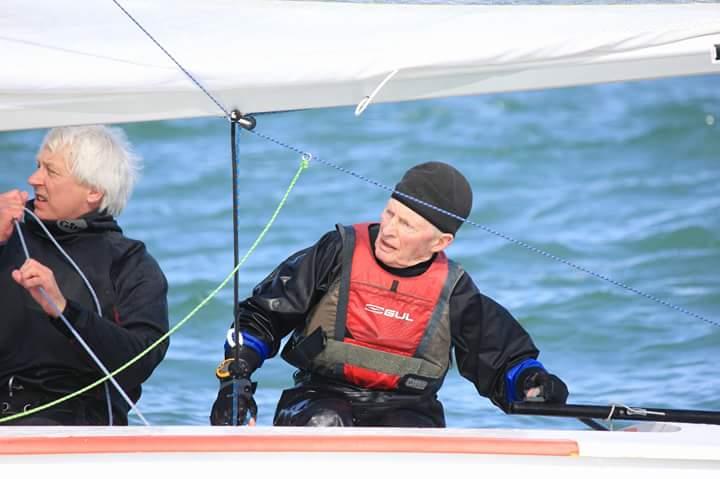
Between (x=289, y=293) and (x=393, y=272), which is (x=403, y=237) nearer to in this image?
(x=393, y=272)

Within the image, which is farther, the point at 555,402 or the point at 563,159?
the point at 563,159

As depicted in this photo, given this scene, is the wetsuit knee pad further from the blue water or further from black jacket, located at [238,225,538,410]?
the blue water

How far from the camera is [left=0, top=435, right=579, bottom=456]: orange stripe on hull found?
84.0 inches

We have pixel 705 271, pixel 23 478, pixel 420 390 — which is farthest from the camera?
pixel 705 271

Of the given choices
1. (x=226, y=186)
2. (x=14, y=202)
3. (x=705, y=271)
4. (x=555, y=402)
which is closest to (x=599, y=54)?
(x=555, y=402)

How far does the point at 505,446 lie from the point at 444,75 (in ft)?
2.35

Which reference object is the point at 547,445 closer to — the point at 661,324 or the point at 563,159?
the point at 661,324

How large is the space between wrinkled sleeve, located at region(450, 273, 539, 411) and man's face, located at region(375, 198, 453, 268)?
112 millimetres

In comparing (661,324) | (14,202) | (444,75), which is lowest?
(661,324)

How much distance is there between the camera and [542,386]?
2.62m

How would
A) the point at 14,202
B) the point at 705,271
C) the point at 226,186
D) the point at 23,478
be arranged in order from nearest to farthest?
the point at 23,478 < the point at 14,202 < the point at 705,271 < the point at 226,186

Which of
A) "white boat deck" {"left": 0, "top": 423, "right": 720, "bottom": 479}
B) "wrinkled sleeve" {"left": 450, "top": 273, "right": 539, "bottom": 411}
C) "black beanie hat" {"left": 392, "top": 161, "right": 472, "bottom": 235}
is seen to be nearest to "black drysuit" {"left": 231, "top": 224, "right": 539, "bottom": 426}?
"wrinkled sleeve" {"left": 450, "top": 273, "right": 539, "bottom": 411}

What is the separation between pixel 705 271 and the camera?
246 inches

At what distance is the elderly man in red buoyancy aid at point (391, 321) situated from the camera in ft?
8.77
